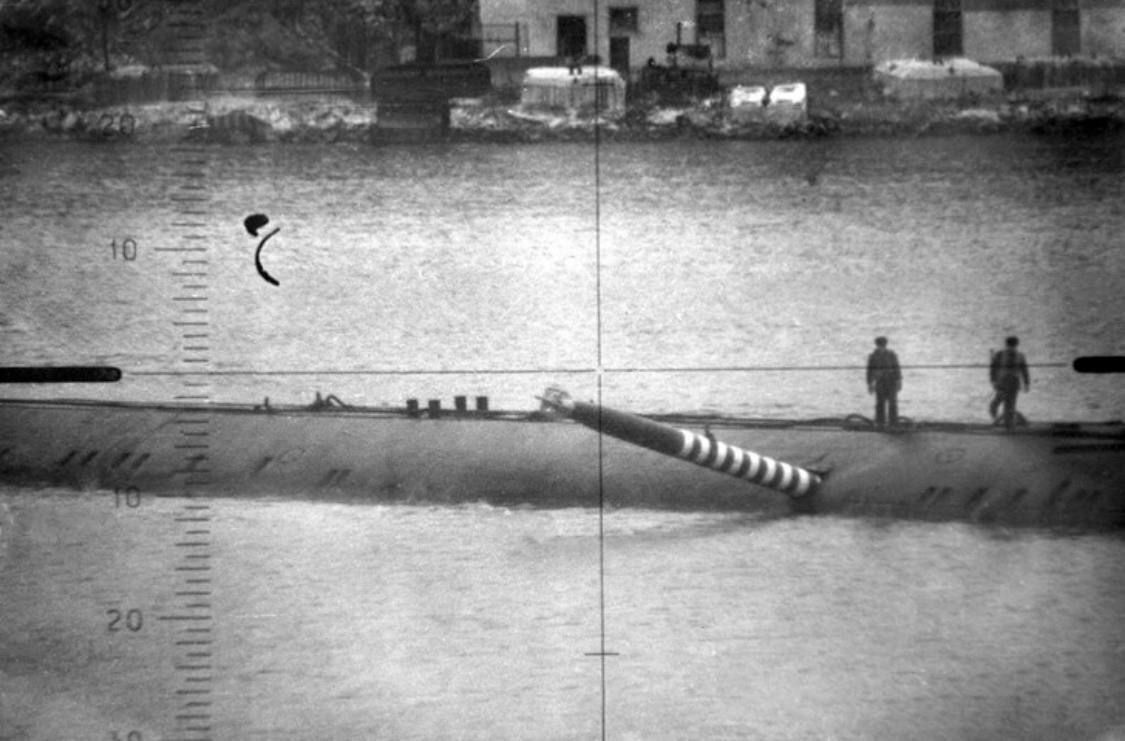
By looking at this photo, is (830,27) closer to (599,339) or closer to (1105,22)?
(1105,22)

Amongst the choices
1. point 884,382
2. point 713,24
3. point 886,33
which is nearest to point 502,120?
point 713,24

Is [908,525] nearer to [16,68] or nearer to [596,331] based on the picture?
[596,331]

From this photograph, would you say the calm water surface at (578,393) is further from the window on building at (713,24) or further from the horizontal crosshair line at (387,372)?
the window on building at (713,24)

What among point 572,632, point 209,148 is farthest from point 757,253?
point 209,148

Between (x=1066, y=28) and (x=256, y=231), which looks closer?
(x=1066, y=28)

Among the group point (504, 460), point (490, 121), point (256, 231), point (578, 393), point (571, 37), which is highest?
point (571, 37)

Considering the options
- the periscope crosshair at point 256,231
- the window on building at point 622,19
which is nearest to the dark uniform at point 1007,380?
the window on building at point 622,19

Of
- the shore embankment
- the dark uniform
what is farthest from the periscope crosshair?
the dark uniform
